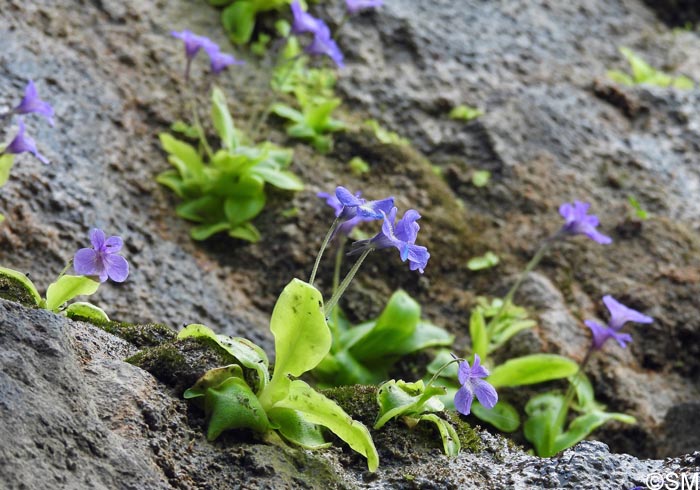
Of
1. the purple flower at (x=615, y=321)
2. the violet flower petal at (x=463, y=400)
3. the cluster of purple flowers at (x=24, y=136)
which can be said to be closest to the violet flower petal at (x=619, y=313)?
the purple flower at (x=615, y=321)

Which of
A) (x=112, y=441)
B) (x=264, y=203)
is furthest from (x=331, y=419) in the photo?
(x=264, y=203)

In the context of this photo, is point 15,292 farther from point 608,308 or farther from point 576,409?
point 576,409

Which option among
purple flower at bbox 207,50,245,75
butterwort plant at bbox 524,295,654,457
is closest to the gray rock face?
butterwort plant at bbox 524,295,654,457

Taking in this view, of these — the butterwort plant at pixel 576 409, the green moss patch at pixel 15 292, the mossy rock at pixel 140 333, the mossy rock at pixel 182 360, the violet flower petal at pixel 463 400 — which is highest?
the violet flower petal at pixel 463 400

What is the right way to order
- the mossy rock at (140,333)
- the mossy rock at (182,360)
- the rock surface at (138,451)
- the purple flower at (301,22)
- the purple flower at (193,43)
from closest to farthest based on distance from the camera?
the rock surface at (138,451), the mossy rock at (182,360), the mossy rock at (140,333), the purple flower at (193,43), the purple flower at (301,22)

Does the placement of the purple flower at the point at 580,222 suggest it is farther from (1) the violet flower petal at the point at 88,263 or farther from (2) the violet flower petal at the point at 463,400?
(1) the violet flower petal at the point at 88,263

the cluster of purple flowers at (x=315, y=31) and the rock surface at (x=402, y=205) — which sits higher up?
the cluster of purple flowers at (x=315, y=31)

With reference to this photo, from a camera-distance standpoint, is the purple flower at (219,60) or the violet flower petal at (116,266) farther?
the purple flower at (219,60)

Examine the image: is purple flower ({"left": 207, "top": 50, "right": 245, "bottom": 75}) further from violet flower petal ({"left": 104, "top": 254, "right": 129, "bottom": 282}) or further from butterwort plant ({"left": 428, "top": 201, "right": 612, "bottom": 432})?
violet flower petal ({"left": 104, "top": 254, "right": 129, "bottom": 282})
